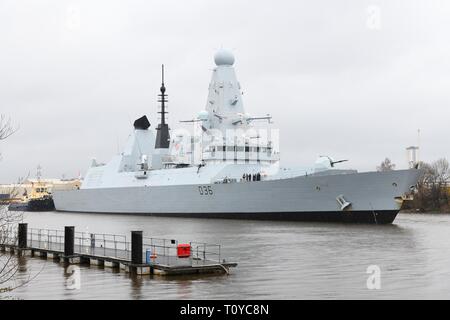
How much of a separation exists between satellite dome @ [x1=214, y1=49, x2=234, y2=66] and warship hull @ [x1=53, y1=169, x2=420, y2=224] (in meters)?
9.90

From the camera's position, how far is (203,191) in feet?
141

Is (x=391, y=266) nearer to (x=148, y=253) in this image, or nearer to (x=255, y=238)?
(x=148, y=253)

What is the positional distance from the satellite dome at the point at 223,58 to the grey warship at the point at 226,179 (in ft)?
0.24

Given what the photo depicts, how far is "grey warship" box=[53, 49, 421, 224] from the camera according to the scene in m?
35.1

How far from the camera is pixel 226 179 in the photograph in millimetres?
42438

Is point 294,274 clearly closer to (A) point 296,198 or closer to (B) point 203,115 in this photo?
(A) point 296,198

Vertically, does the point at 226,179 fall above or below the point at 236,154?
below

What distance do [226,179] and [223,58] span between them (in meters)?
10.0

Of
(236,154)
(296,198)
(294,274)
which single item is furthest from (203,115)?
(294,274)

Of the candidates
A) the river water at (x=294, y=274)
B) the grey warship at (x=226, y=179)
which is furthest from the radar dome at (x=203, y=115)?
the river water at (x=294, y=274)

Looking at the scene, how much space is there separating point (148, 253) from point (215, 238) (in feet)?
36.6
